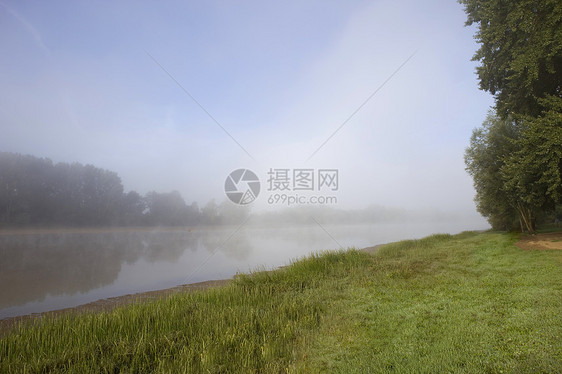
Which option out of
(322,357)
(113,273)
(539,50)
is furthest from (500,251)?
(113,273)

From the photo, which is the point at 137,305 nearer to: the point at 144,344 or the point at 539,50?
the point at 144,344

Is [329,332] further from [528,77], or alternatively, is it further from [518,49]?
[518,49]

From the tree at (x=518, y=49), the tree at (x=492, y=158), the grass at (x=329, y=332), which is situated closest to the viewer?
the grass at (x=329, y=332)

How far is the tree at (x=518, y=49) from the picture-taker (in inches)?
489

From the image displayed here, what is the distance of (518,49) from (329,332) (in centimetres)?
1702

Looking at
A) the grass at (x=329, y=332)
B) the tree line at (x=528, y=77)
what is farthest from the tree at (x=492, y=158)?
the grass at (x=329, y=332)

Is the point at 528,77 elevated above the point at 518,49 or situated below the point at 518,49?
below

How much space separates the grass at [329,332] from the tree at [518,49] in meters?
10.3

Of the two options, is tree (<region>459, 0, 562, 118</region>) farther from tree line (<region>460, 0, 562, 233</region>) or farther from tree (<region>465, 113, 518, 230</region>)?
tree (<region>465, 113, 518, 230</region>)

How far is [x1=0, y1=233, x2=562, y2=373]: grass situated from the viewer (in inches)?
174

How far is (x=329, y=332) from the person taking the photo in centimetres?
594

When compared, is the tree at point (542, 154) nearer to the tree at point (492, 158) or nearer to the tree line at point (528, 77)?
the tree line at point (528, 77)

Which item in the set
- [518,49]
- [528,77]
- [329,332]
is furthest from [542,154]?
[329,332]

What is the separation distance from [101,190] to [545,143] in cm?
8847
